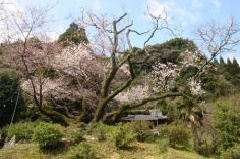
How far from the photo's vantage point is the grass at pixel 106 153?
13.4 m

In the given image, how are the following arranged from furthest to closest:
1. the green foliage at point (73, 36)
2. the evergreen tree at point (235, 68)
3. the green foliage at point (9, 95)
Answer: the evergreen tree at point (235, 68) < the green foliage at point (73, 36) < the green foliage at point (9, 95)

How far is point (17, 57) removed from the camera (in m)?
25.4

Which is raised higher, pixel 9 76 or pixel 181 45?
pixel 181 45

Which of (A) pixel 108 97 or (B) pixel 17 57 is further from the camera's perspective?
(B) pixel 17 57

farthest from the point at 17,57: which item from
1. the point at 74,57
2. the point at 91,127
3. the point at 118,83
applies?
the point at 91,127

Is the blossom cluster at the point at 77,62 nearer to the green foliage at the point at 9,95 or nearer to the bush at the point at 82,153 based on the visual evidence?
the green foliage at the point at 9,95

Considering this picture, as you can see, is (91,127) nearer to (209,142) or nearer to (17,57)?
(209,142)

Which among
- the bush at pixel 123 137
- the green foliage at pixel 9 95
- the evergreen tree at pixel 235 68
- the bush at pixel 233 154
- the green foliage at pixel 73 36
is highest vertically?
the evergreen tree at pixel 235 68

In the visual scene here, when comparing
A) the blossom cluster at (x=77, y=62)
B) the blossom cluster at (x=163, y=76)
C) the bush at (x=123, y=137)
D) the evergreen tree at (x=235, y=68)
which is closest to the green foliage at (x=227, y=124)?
the bush at (x=123, y=137)

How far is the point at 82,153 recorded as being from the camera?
1230 centimetres

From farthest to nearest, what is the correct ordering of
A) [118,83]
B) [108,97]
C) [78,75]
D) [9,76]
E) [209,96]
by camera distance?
[209,96]
[118,83]
[78,75]
[9,76]
[108,97]

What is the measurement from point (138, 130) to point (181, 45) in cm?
2571

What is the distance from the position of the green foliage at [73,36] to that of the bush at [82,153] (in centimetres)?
1502

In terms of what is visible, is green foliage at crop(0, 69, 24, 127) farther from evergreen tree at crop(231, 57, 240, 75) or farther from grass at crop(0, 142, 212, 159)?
evergreen tree at crop(231, 57, 240, 75)
